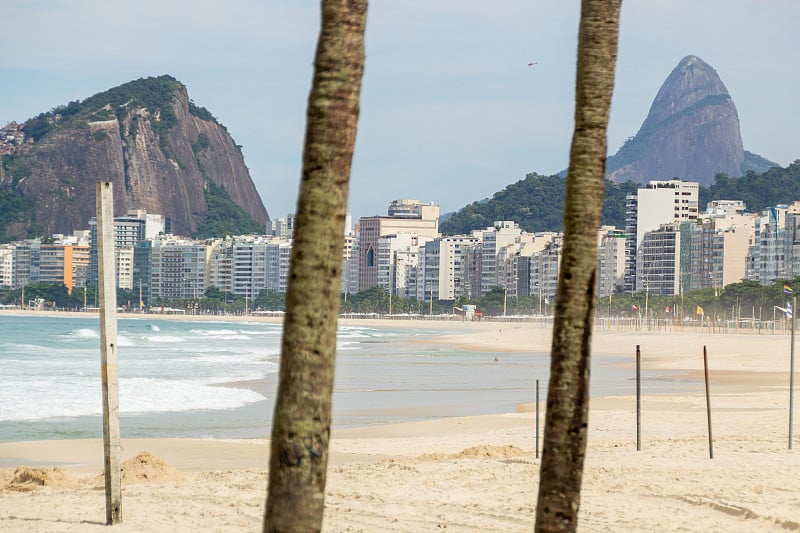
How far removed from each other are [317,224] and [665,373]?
1514 inches

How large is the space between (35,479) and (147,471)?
1.19m

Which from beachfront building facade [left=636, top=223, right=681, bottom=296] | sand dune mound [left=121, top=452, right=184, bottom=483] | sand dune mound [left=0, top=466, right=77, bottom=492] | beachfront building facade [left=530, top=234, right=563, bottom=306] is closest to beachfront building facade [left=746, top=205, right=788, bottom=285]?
beachfront building facade [left=636, top=223, right=681, bottom=296]

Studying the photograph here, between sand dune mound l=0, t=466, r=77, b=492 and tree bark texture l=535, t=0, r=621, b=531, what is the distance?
8.29 metres

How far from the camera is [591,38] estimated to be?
602cm

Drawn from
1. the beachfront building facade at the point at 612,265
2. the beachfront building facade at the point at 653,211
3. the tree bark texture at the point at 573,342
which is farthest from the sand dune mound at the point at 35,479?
the beachfront building facade at the point at 612,265

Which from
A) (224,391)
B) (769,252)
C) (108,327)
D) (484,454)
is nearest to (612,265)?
(769,252)

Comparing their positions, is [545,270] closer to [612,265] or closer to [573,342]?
[612,265]

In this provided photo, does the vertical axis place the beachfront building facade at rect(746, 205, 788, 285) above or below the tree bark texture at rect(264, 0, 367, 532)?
above

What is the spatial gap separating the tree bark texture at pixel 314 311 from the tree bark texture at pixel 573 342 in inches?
69.2

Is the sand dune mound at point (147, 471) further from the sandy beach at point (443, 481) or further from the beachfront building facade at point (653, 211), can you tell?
the beachfront building facade at point (653, 211)

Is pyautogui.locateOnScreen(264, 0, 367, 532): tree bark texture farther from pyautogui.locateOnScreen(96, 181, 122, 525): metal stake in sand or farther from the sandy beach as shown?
the sandy beach

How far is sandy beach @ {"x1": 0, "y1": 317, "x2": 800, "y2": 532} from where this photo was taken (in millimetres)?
10023

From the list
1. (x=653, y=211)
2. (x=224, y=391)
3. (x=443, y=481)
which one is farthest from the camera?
(x=653, y=211)

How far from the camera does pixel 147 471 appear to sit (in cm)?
1341
